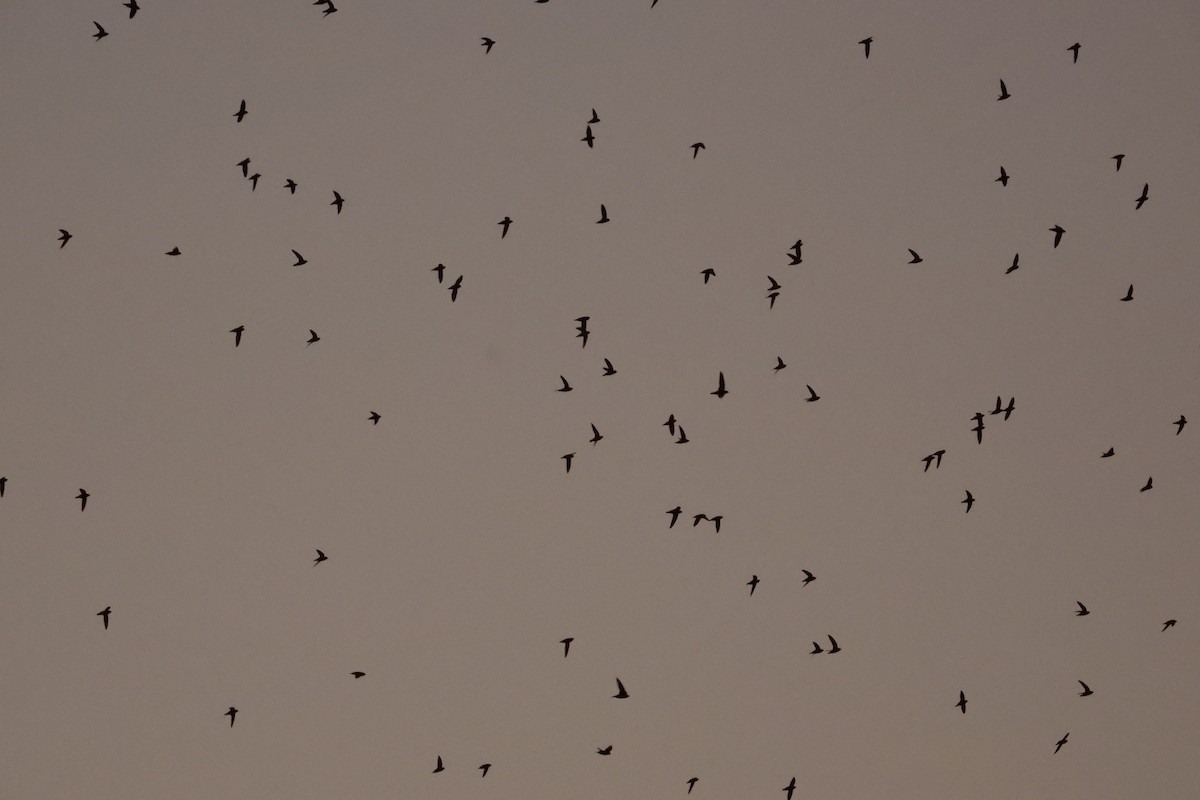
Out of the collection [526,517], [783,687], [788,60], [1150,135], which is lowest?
[783,687]

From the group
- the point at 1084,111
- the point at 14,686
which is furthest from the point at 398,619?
the point at 1084,111

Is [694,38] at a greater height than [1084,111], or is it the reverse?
[694,38]

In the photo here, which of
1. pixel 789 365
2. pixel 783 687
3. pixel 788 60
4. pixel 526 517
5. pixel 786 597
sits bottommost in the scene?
pixel 783 687

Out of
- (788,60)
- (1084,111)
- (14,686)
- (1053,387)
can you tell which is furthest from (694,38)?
(14,686)

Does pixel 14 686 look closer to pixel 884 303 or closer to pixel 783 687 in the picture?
pixel 783 687

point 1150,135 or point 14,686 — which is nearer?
point 14,686

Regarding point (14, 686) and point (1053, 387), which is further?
point (1053, 387)

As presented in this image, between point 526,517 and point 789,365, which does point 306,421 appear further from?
point 789,365

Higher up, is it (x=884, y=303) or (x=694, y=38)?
(x=694, y=38)
